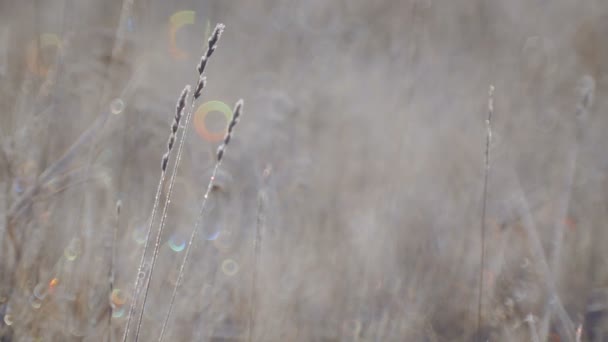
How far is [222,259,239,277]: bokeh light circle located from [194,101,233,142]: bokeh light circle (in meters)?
0.99

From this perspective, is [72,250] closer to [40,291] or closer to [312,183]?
[40,291]

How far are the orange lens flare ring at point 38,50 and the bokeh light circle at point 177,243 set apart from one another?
1.99 ft

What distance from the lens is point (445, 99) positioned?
344 cm

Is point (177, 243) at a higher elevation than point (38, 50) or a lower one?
lower

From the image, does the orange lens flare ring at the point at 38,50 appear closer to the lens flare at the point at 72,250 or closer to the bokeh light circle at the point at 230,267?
the lens flare at the point at 72,250

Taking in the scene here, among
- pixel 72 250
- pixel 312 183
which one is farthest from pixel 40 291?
pixel 312 183

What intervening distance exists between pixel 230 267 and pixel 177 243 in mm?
172

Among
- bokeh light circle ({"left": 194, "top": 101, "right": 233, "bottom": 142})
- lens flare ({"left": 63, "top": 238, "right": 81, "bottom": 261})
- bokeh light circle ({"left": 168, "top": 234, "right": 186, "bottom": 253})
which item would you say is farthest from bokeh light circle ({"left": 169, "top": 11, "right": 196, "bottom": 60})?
lens flare ({"left": 63, "top": 238, "right": 81, "bottom": 261})

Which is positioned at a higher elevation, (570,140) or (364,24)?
(364,24)

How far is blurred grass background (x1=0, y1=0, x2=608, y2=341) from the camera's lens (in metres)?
1.50

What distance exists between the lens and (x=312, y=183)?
98.1 inches

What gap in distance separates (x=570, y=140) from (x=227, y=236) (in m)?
1.81

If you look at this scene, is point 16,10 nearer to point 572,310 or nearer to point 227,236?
point 227,236

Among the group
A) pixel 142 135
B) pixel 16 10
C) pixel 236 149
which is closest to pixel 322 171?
pixel 236 149
